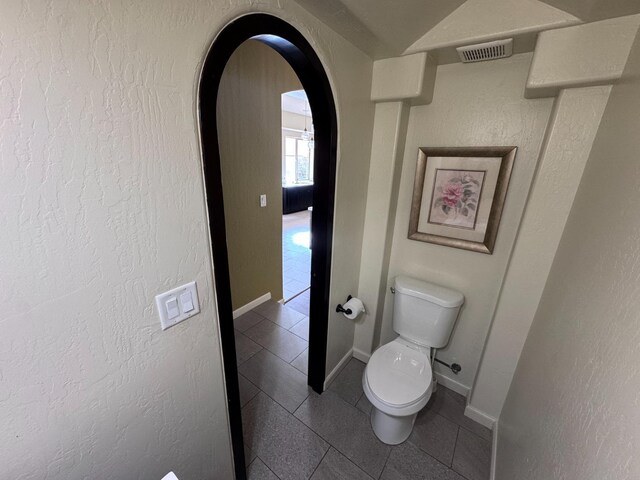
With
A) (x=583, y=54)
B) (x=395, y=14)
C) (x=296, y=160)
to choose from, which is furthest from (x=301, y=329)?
(x=296, y=160)

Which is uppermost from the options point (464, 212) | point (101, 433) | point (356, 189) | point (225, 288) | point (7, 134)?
point (7, 134)

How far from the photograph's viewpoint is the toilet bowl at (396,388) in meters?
1.36

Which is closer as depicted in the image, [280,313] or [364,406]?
[364,406]

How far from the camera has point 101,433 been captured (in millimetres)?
740

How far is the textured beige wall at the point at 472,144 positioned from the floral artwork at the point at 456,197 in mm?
156

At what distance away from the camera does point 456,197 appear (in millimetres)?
1595

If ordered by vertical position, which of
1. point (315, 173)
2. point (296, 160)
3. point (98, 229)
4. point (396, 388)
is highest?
point (296, 160)

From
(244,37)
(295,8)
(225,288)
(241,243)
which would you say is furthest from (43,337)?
(241,243)

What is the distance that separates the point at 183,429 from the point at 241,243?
1617 millimetres

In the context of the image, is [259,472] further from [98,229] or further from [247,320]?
[98,229]

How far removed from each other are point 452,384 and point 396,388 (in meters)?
0.76

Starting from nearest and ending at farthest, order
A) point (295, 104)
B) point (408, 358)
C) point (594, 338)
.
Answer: point (594, 338), point (408, 358), point (295, 104)

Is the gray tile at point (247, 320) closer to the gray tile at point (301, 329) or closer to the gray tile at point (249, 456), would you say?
the gray tile at point (301, 329)

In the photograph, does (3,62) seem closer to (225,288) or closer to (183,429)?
(225,288)
